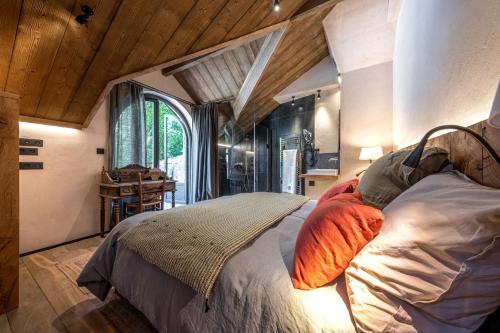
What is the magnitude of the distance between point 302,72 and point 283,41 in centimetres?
97

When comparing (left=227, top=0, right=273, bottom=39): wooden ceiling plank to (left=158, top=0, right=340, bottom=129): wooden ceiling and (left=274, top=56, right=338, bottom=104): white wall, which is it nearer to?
(left=158, top=0, right=340, bottom=129): wooden ceiling

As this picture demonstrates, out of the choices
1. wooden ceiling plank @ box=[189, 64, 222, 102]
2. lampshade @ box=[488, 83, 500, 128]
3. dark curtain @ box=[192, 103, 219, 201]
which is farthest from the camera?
dark curtain @ box=[192, 103, 219, 201]

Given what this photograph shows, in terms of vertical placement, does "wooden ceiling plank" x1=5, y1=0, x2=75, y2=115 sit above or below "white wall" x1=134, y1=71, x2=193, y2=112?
below

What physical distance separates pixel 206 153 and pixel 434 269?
4246 mm

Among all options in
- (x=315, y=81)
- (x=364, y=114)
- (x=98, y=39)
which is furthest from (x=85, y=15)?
(x=364, y=114)

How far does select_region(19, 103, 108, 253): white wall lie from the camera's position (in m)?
2.34

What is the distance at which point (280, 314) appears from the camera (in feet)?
2.28

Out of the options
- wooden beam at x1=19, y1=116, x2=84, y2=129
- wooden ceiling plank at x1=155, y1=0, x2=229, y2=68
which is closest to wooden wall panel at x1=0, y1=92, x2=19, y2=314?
wooden beam at x1=19, y1=116, x2=84, y2=129

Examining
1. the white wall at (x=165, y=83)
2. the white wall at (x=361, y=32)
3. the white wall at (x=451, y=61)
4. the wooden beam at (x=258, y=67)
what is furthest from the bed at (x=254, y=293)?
the white wall at (x=165, y=83)

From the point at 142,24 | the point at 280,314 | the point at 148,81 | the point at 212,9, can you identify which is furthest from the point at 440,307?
the point at 148,81

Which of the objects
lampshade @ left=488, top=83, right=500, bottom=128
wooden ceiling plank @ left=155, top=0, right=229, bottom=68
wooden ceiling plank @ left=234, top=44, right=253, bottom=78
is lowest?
lampshade @ left=488, top=83, right=500, bottom=128

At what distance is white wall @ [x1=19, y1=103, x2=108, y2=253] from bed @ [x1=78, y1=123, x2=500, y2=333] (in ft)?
6.81

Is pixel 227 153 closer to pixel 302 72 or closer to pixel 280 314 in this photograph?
pixel 302 72

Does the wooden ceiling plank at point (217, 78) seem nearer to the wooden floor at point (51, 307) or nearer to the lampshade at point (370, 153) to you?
the lampshade at point (370, 153)
